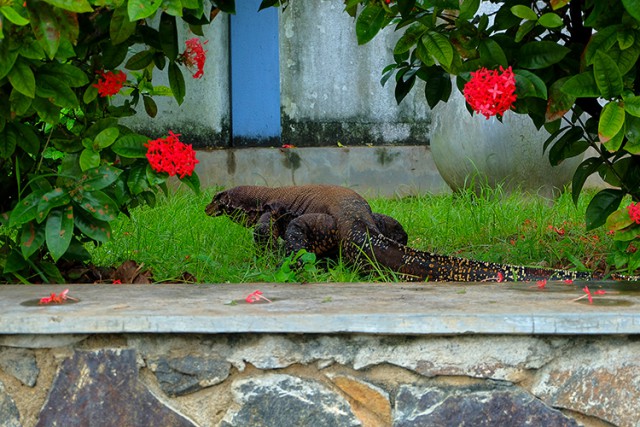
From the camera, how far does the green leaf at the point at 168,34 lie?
9.57 ft

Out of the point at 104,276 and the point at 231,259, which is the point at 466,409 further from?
the point at 231,259

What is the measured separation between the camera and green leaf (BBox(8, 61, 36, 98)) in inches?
97.9

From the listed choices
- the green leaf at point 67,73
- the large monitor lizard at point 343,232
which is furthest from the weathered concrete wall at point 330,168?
the green leaf at point 67,73

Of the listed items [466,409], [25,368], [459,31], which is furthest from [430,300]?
[25,368]

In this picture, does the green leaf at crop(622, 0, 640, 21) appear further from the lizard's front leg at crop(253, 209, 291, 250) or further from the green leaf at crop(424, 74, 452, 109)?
the lizard's front leg at crop(253, 209, 291, 250)

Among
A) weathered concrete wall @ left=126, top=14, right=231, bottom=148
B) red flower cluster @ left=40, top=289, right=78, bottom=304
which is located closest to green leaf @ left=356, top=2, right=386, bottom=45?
red flower cluster @ left=40, top=289, right=78, bottom=304

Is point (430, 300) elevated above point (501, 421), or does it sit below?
above

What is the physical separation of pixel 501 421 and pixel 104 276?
1914 mm

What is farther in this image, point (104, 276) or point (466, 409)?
point (104, 276)

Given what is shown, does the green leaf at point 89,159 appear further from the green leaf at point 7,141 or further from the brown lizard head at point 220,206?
the brown lizard head at point 220,206

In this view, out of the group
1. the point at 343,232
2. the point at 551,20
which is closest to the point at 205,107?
the point at 343,232

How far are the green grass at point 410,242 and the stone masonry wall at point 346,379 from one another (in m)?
1.20

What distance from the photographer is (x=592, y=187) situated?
8.41m

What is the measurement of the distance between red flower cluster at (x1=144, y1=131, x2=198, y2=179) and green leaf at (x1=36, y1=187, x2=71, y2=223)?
0.30 metres
